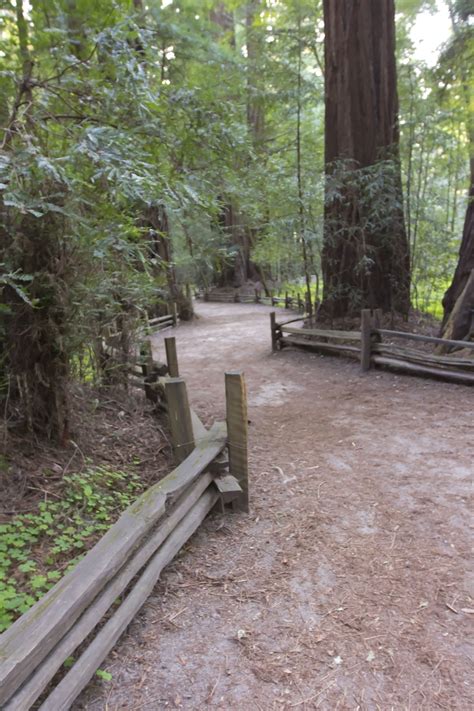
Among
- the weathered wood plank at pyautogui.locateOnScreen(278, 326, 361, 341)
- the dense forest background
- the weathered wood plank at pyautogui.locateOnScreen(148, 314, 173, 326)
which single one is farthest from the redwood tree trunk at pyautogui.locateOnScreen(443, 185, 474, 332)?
the weathered wood plank at pyautogui.locateOnScreen(148, 314, 173, 326)

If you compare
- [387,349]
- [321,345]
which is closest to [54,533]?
[387,349]

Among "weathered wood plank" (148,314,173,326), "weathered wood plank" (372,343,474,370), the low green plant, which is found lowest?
the low green plant

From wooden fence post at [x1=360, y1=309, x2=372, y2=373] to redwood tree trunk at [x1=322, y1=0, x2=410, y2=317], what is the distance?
4.74ft

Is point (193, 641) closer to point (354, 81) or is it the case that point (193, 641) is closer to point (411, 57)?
point (354, 81)

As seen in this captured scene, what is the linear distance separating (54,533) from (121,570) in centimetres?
77

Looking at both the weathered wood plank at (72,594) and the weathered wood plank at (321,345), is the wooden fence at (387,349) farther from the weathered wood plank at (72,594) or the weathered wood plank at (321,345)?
the weathered wood plank at (72,594)

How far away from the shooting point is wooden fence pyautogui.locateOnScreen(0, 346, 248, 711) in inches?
68.4

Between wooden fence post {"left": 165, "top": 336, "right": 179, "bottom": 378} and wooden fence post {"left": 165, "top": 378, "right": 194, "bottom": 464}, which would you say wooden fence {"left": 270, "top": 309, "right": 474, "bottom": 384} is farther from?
wooden fence post {"left": 165, "top": 378, "right": 194, "bottom": 464}

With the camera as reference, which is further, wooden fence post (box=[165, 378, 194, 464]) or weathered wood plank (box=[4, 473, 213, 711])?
wooden fence post (box=[165, 378, 194, 464])

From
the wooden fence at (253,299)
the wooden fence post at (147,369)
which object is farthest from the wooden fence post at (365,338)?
the wooden fence at (253,299)

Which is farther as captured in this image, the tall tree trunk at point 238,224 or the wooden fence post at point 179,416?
the tall tree trunk at point 238,224

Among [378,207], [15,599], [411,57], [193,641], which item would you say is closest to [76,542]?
[15,599]

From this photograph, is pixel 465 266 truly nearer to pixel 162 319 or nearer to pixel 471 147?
pixel 471 147

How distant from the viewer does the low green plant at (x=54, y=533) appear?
7.91 ft
